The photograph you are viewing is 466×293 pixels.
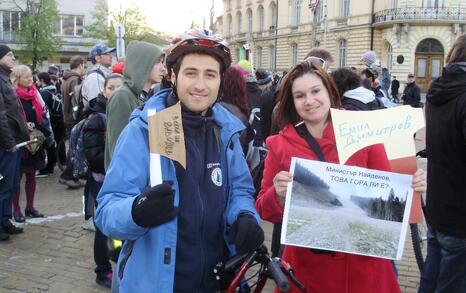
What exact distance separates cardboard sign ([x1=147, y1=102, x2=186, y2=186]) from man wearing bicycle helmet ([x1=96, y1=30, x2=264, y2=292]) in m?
0.07

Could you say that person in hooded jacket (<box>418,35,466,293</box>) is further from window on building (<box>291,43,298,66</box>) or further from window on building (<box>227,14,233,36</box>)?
window on building (<box>227,14,233,36</box>)

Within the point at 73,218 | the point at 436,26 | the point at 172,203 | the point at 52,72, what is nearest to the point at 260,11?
the point at 436,26

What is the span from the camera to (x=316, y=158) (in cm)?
236

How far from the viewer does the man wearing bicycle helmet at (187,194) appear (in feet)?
6.23

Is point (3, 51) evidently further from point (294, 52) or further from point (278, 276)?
point (294, 52)

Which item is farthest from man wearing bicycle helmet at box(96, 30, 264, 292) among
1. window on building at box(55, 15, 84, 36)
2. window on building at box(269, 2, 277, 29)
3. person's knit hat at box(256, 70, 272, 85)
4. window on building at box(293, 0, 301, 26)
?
window on building at box(269, 2, 277, 29)

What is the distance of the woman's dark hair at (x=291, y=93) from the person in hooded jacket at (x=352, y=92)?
5.48ft

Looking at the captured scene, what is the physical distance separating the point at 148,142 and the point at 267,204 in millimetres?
750

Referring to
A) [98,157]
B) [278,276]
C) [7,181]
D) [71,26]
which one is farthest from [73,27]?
[278,276]

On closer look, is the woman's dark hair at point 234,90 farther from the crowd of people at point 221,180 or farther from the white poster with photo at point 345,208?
the white poster with photo at point 345,208

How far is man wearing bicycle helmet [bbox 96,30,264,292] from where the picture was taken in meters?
1.90

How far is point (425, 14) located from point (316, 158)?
41458 mm

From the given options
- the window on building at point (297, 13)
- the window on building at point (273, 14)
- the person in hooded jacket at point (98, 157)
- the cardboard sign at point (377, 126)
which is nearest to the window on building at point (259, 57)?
the window on building at point (273, 14)

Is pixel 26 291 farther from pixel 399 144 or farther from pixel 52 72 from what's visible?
pixel 52 72
